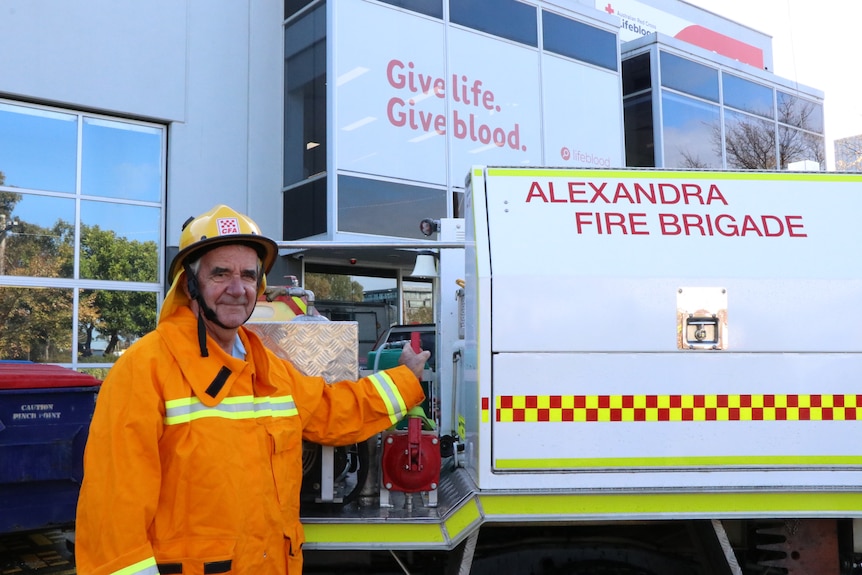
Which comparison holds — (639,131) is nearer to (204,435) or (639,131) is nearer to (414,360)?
(414,360)

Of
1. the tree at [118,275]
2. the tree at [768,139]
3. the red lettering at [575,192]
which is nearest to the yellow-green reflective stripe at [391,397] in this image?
the red lettering at [575,192]

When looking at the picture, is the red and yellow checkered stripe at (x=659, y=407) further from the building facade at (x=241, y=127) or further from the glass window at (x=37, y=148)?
the glass window at (x=37, y=148)

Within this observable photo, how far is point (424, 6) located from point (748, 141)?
921 centimetres

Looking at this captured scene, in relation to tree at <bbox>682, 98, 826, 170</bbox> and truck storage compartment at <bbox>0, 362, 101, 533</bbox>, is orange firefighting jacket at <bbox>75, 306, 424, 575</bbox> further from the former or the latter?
tree at <bbox>682, 98, 826, 170</bbox>

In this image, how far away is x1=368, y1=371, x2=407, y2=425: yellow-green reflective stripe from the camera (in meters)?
3.03

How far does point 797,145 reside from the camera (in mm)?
19062

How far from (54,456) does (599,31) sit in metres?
13.9

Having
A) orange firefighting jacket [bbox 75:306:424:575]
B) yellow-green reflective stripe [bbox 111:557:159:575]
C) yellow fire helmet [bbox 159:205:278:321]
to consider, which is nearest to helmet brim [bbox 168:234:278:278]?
yellow fire helmet [bbox 159:205:278:321]

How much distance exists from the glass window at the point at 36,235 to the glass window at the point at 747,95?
46.5 feet

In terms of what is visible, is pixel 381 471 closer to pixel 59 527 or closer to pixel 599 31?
pixel 59 527

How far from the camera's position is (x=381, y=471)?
3.24 metres

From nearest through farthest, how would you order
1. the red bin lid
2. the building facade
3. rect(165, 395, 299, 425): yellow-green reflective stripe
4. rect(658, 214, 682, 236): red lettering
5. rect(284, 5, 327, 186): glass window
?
1. rect(165, 395, 299, 425): yellow-green reflective stripe
2. rect(658, 214, 682, 236): red lettering
3. the red bin lid
4. the building facade
5. rect(284, 5, 327, 186): glass window

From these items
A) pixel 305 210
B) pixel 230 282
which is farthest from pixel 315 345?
pixel 305 210

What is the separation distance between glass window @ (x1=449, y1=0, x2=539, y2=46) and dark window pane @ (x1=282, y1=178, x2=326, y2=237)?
4051 mm
